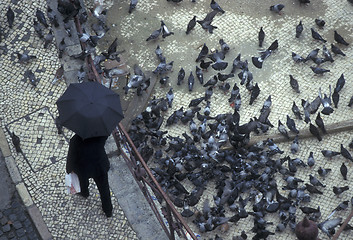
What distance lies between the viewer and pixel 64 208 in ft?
32.3

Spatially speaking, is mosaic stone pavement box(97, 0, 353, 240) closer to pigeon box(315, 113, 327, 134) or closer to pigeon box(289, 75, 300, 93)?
pigeon box(289, 75, 300, 93)

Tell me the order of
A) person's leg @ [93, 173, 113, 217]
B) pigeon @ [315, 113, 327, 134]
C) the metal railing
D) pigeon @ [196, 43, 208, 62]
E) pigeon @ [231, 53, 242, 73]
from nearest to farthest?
the metal railing, person's leg @ [93, 173, 113, 217], pigeon @ [315, 113, 327, 134], pigeon @ [231, 53, 242, 73], pigeon @ [196, 43, 208, 62]

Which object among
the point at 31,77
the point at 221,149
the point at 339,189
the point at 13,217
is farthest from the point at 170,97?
the point at 13,217

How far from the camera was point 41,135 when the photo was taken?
35.4 feet

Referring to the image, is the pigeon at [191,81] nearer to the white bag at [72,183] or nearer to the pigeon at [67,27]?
the pigeon at [67,27]

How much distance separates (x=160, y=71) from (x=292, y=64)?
267 centimetres

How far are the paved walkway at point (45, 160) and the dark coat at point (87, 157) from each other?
100cm

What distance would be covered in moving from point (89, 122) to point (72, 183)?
48.0 inches

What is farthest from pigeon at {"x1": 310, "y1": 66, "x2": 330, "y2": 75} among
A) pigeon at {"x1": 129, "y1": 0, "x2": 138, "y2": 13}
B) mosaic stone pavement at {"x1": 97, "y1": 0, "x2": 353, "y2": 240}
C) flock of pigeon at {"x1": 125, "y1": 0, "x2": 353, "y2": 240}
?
pigeon at {"x1": 129, "y1": 0, "x2": 138, "y2": 13}

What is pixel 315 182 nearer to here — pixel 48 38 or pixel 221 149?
pixel 221 149

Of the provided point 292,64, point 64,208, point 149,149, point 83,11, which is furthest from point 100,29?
point 64,208

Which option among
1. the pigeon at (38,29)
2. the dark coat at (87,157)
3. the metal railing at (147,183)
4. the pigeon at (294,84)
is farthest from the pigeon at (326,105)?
the pigeon at (38,29)

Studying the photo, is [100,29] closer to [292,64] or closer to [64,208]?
[292,64]

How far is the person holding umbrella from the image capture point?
8406mm
